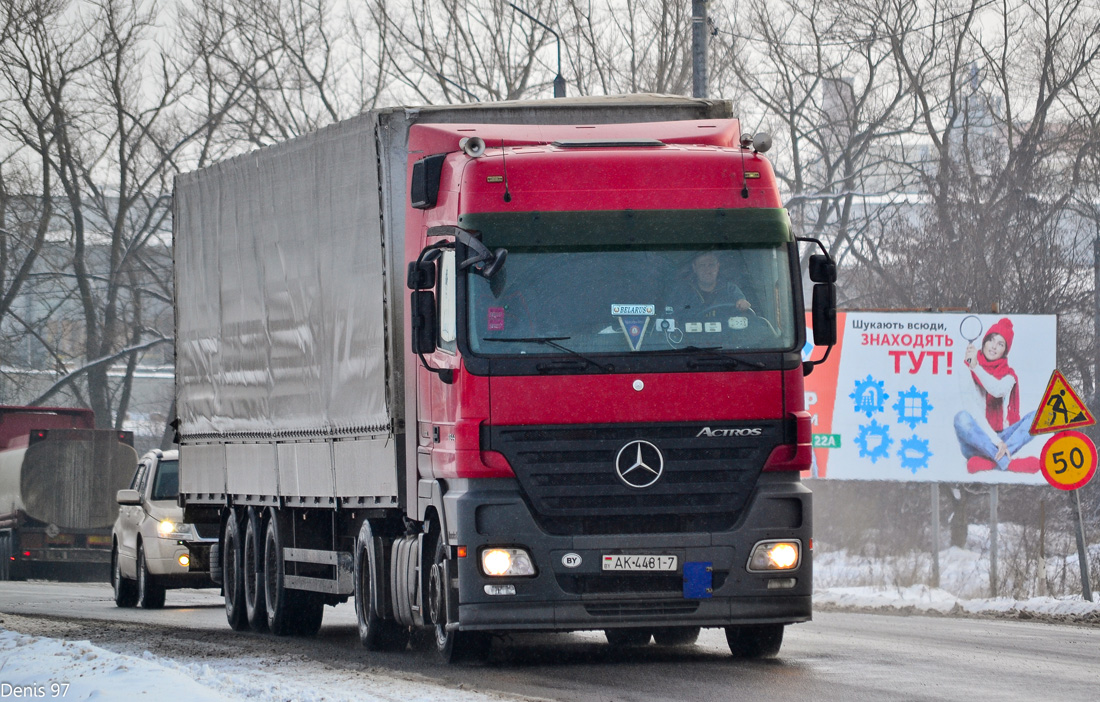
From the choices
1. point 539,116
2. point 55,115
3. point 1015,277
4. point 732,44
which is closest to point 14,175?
point 55,115

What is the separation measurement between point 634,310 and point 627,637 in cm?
391

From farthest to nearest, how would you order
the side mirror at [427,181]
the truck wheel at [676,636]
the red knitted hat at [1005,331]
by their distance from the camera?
the red knitted hat at [1005,331]
the truck wheel at [676,636]
the side mirror at [427,181]

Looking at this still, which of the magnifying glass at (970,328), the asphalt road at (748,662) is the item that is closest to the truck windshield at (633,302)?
the asphalt road at (748,662)

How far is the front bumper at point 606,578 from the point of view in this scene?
1001 cm

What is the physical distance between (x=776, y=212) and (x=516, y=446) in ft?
7.21

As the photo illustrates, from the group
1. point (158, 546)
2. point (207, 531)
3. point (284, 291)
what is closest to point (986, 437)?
point (207, 531)

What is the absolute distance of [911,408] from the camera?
2664 centimetres

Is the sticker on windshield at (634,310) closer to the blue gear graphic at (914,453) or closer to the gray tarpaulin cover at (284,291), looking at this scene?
the gray tarpaulin cover at (284,291)

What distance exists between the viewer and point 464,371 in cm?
1003

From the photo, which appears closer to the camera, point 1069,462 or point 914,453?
point 1069,462

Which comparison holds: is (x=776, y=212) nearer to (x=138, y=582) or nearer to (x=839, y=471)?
(x=138, y=582)

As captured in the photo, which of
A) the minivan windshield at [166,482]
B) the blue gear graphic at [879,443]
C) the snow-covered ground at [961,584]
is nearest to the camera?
the snow-covered ground at [961,584]

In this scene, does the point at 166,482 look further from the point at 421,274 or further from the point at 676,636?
the point at 421,274

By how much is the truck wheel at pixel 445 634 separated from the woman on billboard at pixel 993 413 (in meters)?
16.5
